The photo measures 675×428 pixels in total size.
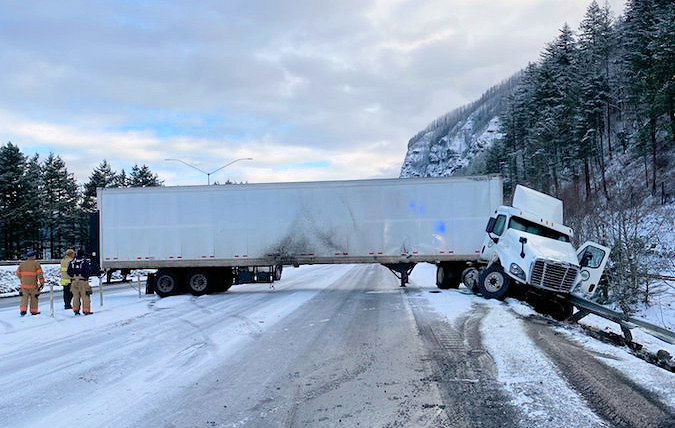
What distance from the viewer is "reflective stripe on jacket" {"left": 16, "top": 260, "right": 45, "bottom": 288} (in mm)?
14000

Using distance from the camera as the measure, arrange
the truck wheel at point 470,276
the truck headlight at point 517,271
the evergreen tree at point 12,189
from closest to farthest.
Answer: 1. the truck headlight at point 517,271
2. the truck wheel at point 470,276
3. the evergreen tree at point 12,189

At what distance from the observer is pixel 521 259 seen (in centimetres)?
1365

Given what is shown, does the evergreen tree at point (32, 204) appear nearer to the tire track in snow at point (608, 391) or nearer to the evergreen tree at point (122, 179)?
the evergreen tree at point (122, 179)

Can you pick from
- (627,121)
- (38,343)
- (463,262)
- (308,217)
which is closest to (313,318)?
(38,343)

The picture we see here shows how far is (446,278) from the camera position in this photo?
18844 millimetres

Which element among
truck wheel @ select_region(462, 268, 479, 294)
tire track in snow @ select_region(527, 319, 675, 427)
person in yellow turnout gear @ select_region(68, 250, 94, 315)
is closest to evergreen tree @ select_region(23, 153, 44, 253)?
person in yellow turnout gear @ select_region(68, 250, 94, 315)

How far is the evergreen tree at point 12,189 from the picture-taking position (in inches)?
2170

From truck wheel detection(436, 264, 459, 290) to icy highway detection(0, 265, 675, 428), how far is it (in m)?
6.91

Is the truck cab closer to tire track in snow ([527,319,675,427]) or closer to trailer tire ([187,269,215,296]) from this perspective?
tire track in snow ([527,319,675,427])

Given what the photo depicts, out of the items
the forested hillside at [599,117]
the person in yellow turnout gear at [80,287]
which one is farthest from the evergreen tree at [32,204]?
the person in yellow turnout gear at [80,287]

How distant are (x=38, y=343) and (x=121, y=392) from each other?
15.0 ft

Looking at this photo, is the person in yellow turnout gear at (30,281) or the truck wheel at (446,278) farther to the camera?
the truck wheel at (446,278)

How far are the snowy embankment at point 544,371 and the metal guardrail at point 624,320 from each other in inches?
31.7

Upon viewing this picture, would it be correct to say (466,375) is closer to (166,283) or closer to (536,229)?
(536,229)
